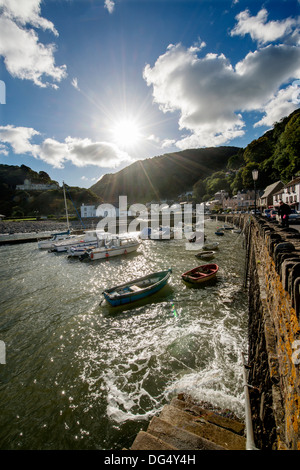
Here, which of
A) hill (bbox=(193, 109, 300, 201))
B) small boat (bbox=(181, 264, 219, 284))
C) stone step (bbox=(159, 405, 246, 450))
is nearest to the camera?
stone step (bbox=(159, 405, 246, 450))

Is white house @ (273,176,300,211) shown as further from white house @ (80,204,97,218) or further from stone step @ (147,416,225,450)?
white house @ (80,204,97,218)

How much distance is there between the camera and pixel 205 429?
419 centimetres

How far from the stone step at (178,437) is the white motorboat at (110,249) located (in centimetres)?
2263

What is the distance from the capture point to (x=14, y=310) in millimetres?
12969

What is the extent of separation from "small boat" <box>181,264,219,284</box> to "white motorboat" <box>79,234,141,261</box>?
1377cm

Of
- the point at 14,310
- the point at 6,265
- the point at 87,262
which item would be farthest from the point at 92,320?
the point at 6,265

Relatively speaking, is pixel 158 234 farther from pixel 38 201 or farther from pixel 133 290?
pixel 38 201

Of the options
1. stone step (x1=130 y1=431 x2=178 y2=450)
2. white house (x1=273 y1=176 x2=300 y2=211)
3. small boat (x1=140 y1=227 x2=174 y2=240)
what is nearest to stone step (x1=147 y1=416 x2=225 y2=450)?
stone step (x1=130 y1=431 x2=178 y2=450)

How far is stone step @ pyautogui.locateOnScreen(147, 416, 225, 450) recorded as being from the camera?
12.0 feet

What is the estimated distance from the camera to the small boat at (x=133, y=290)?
12.3 m

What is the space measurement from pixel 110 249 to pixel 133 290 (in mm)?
13659
